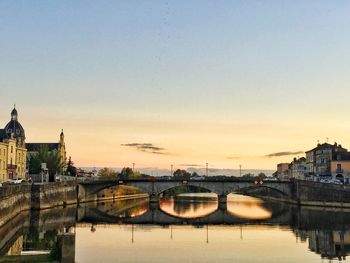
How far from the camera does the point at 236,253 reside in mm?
49188

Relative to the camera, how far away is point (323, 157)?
165250 millimetres

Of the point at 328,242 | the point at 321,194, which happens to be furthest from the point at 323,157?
the point at 328,242

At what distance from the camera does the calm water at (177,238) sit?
46000 millimetres

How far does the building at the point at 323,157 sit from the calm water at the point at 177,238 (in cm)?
6632

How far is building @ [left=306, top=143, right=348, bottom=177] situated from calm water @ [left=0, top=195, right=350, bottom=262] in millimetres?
66316

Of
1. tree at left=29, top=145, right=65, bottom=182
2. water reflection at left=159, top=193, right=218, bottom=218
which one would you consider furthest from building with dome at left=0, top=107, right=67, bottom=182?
water reflection at left=159, top=193, right=218, bottom=218

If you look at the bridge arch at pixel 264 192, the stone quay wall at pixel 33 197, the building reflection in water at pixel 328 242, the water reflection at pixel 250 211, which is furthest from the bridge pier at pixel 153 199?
the building reflection in water at pixel 328 242

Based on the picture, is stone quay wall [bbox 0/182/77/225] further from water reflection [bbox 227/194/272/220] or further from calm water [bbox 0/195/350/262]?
water reflection [bbox 227/194/272/220]

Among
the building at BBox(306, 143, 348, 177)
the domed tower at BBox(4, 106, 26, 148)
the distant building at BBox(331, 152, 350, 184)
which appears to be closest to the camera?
the distant building at BBox(331, 152, 350, 184)

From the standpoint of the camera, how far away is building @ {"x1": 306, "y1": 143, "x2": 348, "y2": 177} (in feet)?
521

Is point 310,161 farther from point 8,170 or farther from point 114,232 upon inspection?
point 114,232

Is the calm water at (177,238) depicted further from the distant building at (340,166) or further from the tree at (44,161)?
the tree at (44,161)

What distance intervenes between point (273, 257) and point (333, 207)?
63.6 m

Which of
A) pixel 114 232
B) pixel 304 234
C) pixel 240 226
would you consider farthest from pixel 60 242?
pixel 240 226
